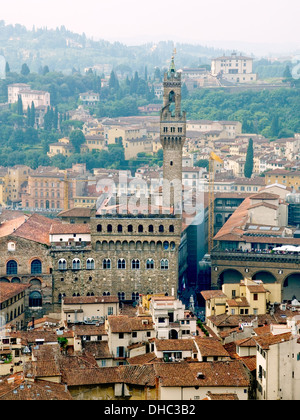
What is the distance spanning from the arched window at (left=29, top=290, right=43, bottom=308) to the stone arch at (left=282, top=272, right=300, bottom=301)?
31.9 ft

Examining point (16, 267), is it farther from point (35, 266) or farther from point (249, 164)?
point (249, 164)

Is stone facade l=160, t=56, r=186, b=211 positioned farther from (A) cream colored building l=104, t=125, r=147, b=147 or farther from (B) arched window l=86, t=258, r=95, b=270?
(A) cream colored building l=104, t=125, r=147, b=147

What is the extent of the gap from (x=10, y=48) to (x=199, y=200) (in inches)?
2135

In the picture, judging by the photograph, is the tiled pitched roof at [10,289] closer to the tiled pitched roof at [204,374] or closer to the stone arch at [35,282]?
the stone arch at [35,282]

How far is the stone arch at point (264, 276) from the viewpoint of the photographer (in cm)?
3206

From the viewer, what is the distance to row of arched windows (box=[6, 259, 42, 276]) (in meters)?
29.1

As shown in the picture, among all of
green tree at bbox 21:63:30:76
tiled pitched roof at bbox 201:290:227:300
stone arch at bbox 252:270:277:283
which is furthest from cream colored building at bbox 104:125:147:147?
tiled pitched roof at bbox 201:290:227:300

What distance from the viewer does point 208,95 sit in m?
90.3

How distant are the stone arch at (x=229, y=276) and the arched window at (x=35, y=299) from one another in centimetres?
778

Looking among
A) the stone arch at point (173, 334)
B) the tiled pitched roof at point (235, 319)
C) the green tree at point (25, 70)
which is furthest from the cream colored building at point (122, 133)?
the stone arch at point (173, 334)

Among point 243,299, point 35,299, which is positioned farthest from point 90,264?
point 243,299

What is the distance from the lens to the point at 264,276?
32.4 meters
